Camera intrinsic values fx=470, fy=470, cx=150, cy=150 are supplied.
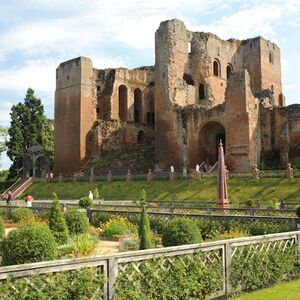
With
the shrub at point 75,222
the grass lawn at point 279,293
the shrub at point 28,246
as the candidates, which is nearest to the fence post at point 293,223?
the grass lawn at point 279,293

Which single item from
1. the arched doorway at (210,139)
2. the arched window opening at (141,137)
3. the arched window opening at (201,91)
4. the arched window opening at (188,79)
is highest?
the arched window opening at (188,79)

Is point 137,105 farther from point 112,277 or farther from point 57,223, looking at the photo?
point 112,277

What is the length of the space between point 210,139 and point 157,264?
111 ft

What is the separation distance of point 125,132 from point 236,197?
23.6 meters

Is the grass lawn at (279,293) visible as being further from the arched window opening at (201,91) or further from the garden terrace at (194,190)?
the arched window opening at (201,91)

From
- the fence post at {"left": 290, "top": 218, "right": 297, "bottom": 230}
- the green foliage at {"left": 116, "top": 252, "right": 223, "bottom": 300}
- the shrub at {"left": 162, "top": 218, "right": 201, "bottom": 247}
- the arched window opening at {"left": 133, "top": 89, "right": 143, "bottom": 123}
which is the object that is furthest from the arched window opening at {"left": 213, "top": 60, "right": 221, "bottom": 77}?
the green foliage at {"left": 116, "top": 252, "right": 223, "bottom": 300}

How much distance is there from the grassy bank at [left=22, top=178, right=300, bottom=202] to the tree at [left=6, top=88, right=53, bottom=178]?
52.0 feet

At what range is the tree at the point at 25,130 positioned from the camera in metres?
53.7

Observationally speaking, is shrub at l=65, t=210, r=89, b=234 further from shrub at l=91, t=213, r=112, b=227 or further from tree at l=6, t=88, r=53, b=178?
tree at l=6, t=88, r=53, b=178

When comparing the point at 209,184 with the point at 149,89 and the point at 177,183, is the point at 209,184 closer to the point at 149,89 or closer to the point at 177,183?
the point at 177,183

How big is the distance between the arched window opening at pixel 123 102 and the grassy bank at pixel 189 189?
1487 centimetres

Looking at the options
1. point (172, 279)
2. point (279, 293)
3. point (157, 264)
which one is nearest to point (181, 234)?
point (279, 293)

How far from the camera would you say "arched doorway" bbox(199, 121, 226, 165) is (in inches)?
1549

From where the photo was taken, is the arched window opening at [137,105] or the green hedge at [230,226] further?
the arched window opening at [137,105]
